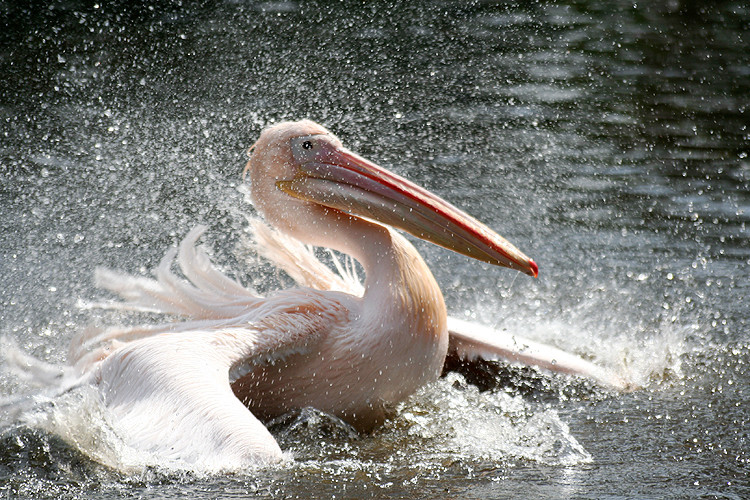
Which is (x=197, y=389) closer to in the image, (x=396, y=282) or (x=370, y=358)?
(x=370, y=358)

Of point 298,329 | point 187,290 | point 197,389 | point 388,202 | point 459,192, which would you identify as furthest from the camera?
point 459,192

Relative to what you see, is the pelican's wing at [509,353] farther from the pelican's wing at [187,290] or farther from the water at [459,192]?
the pelican's wing at [187,290]

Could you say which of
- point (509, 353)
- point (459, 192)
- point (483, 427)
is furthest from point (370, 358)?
point (459, 192)

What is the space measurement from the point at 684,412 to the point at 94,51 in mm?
7147

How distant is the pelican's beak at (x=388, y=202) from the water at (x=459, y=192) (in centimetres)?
60

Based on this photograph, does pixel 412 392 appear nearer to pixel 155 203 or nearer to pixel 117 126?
pixel 155 203

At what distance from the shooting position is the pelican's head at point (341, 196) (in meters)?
3.49

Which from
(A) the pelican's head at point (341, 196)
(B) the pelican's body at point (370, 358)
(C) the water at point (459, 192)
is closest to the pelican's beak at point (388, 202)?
(A) the pelican's head at point (341, 196)

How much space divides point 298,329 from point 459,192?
10.0 ft

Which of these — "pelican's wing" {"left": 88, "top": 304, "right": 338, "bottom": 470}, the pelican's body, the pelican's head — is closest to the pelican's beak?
the pelican's head

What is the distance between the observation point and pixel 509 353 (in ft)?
12.9

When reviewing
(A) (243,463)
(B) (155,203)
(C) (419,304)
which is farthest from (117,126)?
(A) (243,463)

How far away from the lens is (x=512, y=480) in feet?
9.08

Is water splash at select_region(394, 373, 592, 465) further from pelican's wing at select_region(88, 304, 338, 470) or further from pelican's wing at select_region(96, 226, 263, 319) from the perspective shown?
pelican's wing at select_region(96, 226, 263, 319)
